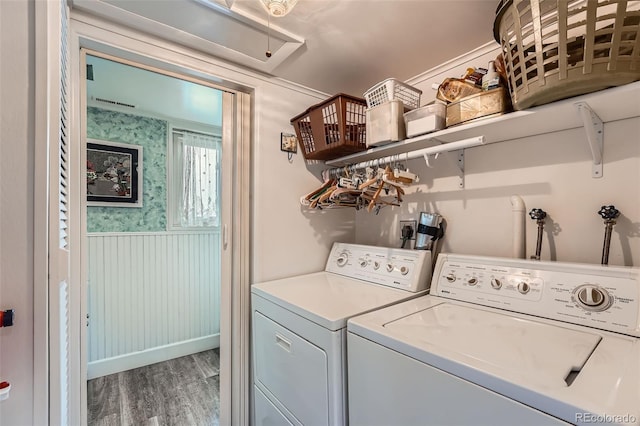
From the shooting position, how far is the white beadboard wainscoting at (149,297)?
238 cm

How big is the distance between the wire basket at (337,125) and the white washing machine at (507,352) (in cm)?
85

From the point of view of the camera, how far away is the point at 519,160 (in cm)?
131

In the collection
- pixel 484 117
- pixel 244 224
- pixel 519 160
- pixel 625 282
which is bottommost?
pixel 625 282

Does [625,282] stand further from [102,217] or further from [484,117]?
[102,217]

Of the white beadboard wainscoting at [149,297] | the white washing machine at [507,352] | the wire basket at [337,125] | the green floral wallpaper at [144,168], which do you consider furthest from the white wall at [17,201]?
the green floral wallpaper at [144,168]

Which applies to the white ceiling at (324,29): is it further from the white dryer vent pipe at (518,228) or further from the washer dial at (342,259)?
the washer dial at (342,259)

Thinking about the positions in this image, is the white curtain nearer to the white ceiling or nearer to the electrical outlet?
the white ceiling

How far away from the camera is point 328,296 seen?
4.26 ft

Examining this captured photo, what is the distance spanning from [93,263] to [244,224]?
1.62 meters

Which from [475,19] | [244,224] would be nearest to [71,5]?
[244,224]

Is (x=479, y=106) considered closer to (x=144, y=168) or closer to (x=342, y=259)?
(x=342, y=259)

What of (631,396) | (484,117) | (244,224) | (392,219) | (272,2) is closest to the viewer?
(631,396)

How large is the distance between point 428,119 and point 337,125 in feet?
1.55

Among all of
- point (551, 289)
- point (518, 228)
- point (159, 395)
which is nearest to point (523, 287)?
point (551, 289)
